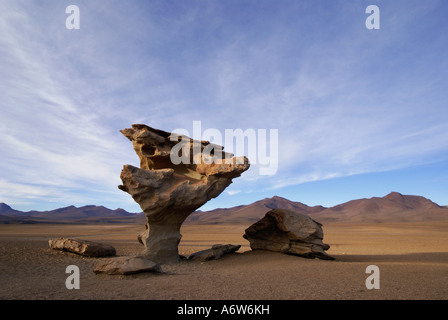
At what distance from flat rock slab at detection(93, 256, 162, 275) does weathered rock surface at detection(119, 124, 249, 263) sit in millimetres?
3274

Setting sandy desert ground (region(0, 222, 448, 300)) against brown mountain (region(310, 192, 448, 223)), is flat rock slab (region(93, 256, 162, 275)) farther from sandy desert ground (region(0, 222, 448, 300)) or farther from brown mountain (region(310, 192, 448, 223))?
brown mountain (region(310, 192, 448, 223))

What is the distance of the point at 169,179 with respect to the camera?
44.2ft

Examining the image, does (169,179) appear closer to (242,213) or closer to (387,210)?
(242,213)

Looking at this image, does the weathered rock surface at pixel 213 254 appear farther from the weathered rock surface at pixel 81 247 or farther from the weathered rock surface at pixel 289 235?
the weathered rock surface at pixel 81 247

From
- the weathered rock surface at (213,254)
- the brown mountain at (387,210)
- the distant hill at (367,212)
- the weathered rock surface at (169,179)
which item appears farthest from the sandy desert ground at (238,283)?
the brown mountain at (387,210)

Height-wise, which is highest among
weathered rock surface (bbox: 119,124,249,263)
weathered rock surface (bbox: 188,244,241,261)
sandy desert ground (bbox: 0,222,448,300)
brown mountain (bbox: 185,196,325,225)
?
→ weathered rock surface (bbox: 119,124,249,263)

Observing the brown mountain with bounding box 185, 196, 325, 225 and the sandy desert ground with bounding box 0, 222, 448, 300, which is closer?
the sandy desert ground with bounding box 0, 222, 448, 300

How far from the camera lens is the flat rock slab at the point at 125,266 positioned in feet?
31.3

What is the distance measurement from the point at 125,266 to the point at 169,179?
4815mm

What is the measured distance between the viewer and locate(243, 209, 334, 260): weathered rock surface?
14.5 m

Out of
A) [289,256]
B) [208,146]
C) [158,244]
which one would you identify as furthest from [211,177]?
[289,256]

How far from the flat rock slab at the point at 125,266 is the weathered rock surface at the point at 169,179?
3274mm

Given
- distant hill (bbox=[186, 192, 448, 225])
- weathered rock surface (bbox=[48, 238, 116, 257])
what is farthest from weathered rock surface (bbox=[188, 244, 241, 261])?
distant hill (bbox=[186, 192, 448, 225])

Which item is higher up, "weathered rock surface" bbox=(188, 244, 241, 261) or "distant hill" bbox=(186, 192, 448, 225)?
"weathered rock surface" bbox=(188, 244, 241, 261)
